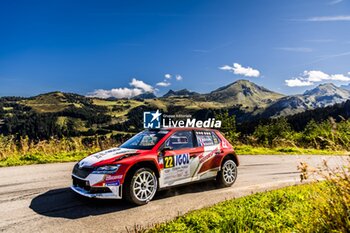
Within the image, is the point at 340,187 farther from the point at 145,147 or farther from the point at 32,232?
the point at 32,232

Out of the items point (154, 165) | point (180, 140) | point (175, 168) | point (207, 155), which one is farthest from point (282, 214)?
point (180, 140)

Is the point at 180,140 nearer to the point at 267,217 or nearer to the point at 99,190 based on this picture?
the point at 99,190

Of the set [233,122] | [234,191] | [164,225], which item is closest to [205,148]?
[234,191]

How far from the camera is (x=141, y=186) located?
21.7 feet

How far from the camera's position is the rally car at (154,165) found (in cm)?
625

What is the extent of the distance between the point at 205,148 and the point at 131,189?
270cm

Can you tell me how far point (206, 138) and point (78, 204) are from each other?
3903 mm

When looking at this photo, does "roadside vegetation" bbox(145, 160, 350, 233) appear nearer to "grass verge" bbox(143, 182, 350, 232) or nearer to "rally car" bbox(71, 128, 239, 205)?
"grass verge" bbox(143, 182, 350, 232)

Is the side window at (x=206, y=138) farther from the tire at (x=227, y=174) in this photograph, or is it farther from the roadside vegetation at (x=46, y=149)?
the roadside vegetation at (x=46, y=149)

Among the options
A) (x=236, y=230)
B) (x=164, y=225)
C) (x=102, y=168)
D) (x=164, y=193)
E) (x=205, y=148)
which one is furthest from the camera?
(x=205, y=148)

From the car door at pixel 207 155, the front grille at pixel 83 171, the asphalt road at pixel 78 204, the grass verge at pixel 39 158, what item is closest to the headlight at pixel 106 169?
the front grille at pixel 83 171

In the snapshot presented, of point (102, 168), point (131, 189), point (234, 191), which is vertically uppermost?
point (102, 168)

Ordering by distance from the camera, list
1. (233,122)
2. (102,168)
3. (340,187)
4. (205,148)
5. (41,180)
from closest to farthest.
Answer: (340,187) < (102,168) < (205,148) < (41,180) < (233,122)

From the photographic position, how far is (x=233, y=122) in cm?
2773
